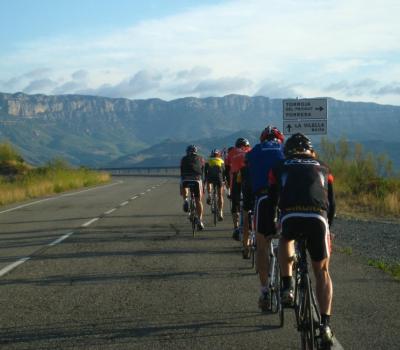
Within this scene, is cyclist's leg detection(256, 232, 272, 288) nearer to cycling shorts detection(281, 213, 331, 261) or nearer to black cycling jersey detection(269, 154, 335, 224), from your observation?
black cycling jersey detection(269, 154, 335, 224)

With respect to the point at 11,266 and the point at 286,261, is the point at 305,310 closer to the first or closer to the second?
the point at 286,261

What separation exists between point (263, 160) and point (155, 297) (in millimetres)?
2084

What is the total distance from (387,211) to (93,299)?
56.6 ft

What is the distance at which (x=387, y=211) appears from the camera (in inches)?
919

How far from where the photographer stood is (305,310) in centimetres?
552

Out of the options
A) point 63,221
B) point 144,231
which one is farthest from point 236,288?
point 63,221

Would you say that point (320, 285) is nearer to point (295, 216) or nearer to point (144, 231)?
point (295, 216)

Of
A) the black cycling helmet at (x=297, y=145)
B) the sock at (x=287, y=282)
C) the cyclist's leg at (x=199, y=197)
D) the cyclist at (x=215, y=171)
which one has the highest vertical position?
the black cycling helmet at (x=297, y=145)

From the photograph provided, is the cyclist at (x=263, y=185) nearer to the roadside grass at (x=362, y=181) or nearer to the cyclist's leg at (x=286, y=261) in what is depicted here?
the cyclist's leg at (x=286, y=261)

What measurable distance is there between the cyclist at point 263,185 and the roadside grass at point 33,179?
22608 mm

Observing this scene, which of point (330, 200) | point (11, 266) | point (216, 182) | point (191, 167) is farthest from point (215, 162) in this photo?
point (330, 200)

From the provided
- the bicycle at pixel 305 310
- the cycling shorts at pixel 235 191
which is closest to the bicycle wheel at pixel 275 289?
the bicycle at pixel 305 310

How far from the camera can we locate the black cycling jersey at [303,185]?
18.5 feet

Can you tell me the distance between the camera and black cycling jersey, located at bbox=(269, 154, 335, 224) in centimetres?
565
